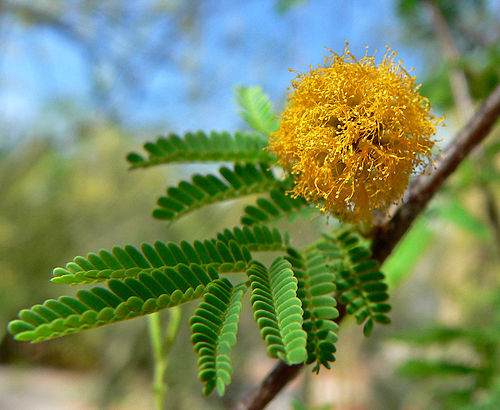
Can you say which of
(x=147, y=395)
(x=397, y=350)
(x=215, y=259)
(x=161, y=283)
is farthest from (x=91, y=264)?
(x=147, y=395)

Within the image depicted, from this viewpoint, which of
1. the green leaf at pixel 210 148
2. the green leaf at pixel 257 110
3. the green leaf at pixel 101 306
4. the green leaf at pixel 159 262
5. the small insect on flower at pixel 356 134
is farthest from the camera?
the green leaf at pixel 257 110

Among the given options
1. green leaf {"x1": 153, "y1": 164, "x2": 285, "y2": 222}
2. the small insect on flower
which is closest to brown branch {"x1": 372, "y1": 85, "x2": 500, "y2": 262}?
the small insect on flower

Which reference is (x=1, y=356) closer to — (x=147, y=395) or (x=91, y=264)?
(x=147, y=395)

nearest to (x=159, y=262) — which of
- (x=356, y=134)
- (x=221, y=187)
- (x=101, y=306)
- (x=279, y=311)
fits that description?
(x=101, y=306)

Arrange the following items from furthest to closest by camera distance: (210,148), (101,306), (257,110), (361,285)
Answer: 1. (257,110)
2. (210,148)
3. (361,285)
4. (101,306)

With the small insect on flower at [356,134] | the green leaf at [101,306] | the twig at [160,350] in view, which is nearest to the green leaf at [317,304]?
the small insect on flower at [356,134]

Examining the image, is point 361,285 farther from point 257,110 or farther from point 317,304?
point 257,110

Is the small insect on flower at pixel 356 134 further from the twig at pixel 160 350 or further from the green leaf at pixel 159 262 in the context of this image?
the twig at pixel 160 350
